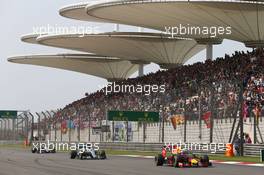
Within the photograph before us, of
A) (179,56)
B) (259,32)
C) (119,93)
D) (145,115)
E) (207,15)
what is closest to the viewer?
(145,115)

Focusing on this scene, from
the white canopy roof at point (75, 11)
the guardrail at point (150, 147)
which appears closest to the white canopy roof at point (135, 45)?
the white canopy roof at point (75, 11)

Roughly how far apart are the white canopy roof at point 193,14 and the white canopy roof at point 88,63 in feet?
111

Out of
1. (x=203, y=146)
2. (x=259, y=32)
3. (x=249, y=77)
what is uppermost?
(x=259, y=32)

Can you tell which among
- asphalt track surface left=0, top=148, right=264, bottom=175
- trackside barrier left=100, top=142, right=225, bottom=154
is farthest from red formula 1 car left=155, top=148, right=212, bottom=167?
trackside barrier left=100, top=142, right=225, bottom=154

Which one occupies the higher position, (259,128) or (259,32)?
(259,32)

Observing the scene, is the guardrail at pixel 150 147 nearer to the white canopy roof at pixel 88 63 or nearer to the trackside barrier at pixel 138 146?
the trackside barrier at pixel 138 146

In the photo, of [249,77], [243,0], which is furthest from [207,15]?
[249,77]

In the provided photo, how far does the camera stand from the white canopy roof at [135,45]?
75.9 metres

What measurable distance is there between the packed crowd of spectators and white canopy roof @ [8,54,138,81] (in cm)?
3506

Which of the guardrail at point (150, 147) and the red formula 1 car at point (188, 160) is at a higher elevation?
the guardrail at point (150, 147)

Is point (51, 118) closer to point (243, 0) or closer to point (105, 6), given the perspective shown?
point (105, 6)

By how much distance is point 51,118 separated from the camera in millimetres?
60531

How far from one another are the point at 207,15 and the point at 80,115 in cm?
1287

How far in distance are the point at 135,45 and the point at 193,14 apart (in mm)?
24228
